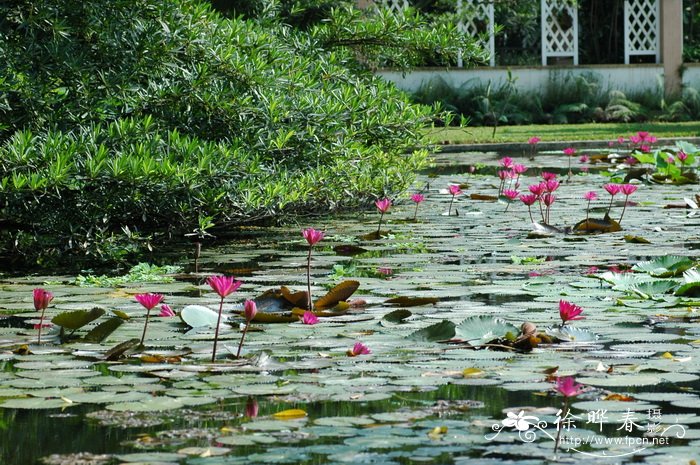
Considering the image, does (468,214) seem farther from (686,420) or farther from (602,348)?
(686,420)

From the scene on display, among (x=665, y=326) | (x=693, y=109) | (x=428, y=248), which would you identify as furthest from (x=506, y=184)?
(x=693, y=109)

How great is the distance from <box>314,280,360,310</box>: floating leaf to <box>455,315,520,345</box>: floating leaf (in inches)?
26.7

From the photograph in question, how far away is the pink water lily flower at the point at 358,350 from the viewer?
144 inches

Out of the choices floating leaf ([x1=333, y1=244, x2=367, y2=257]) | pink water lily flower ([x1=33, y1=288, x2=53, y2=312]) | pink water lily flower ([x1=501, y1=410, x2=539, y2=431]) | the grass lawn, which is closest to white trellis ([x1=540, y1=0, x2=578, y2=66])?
the grass lawn

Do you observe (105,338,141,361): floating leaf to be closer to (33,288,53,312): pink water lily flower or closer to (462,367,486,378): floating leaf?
(33,288,53,312): pink water lily flower

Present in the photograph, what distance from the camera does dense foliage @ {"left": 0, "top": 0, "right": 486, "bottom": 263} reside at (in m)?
6.02

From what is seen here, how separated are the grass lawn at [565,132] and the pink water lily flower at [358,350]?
1332 centimetres

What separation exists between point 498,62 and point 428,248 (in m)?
20.8

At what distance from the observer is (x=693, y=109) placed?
24781 millimetres

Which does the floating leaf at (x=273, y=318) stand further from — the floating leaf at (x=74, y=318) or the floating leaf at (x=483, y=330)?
the floating leaf at (x=483, y=330)

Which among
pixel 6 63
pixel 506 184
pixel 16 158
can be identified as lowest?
pixel 506 184

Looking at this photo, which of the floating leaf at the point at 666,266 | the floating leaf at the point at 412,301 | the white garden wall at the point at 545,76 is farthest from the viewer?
the white garden wall at the point at 545,76

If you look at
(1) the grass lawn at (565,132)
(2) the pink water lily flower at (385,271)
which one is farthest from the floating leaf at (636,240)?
(1) the grass lawn at (565,132)

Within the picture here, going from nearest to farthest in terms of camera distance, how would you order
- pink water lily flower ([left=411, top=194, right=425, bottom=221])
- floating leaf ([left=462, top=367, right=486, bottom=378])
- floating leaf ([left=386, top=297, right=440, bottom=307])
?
floating leaf ([left=462, top=367, right=486, bottom=378]), floating leaf ([left=386, top=297, right=440, bottom=307]), pink water lily flower ([left=411, top=194, right=425, bottom=221])
